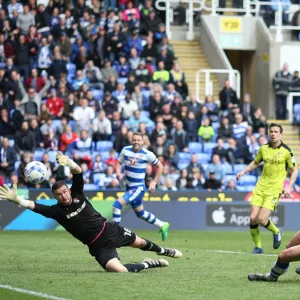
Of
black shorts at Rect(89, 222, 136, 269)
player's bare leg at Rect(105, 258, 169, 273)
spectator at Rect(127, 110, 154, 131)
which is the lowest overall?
spectator at Rect(127, 110, 154, 131)

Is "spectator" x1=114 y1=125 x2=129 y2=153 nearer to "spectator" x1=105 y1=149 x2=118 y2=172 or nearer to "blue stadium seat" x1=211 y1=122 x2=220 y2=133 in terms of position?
"spectator" x1=105 y1=149 x2=118 y2=172

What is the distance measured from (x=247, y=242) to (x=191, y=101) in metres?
10.2

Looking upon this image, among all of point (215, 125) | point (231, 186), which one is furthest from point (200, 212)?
point (215, 125)

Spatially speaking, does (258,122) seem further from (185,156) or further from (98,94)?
(98,94)

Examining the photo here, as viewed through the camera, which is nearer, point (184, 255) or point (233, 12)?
point (184, 255)

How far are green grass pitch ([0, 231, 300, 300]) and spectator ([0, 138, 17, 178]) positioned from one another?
21.6ft

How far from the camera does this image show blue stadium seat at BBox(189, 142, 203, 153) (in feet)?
100

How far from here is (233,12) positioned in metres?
37.4

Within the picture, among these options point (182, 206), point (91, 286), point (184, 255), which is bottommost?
point (182, 206)

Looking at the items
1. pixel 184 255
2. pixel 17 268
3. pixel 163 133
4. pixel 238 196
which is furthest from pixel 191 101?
pixel 17 268

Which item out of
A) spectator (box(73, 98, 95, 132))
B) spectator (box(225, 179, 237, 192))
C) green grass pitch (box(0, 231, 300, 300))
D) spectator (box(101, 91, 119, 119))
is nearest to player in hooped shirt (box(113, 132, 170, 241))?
green grass pitch (box(0, 231, 300, 300))

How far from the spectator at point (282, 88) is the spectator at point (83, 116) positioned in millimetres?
7714

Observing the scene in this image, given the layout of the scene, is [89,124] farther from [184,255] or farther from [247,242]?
[184,255]

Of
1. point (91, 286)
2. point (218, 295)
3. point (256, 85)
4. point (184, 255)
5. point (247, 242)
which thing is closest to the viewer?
point (218, 295)
